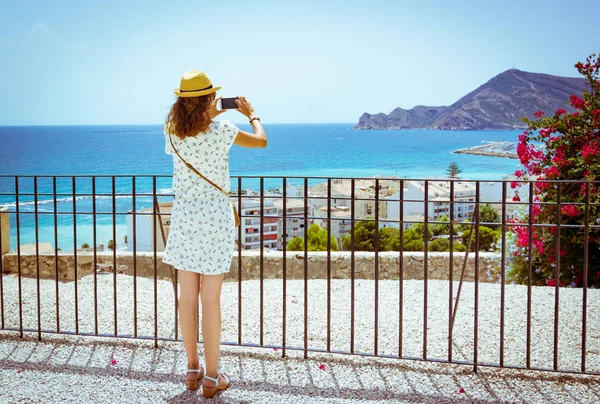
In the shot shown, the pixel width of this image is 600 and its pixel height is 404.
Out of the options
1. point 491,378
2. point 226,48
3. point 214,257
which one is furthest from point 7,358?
point 226,48

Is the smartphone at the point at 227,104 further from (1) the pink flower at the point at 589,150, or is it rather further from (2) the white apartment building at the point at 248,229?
(2) the white apartment building at the point at 248,229

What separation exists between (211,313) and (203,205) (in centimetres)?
53

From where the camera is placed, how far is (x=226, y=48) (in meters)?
86.3

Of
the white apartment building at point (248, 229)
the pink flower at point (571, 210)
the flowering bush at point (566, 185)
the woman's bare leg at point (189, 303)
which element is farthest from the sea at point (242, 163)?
the woman's bare leg at point (189, 303)

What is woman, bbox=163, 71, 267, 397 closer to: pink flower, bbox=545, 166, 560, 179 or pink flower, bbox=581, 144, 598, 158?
pink flower, bbox=581, 144, 598, 158

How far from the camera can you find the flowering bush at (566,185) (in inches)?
262

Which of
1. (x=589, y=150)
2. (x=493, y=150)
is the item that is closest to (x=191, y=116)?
(x=589, y=150)

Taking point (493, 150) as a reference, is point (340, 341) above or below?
below

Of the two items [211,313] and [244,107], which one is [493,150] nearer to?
Answer: [244,107]

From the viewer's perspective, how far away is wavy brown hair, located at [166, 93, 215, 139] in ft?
8.97

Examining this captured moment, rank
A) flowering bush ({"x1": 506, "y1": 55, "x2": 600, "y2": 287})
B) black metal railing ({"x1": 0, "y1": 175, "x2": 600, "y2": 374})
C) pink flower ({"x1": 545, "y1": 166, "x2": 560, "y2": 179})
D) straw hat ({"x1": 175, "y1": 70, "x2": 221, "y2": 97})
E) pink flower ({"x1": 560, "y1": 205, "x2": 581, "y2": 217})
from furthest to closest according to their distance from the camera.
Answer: pink flower ({"x1": 545, "y1": 166, "x2": 560, "y2": 179}), flowering bush ({"x1": 506, "y1": 55, "x2": 600, "y2": 287}), pink flower ({"x1": 560, "y1": 205, "x2": 581, "y2": 217}), black metal railing ({"x1": 0, "y1": 175, "x2": 600, "y2": 374}), straw hat ({"x1": 175, "y1": 70, "x2": 221, "y2": 97})

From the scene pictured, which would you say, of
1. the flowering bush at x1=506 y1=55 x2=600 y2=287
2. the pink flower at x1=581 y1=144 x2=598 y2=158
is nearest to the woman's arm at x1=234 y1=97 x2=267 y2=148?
the flowering bush at x1=506 y1=55 x2=600 y2=287

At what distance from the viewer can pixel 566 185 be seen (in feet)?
22.7

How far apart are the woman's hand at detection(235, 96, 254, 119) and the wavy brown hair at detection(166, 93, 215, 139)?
5.6 inches
